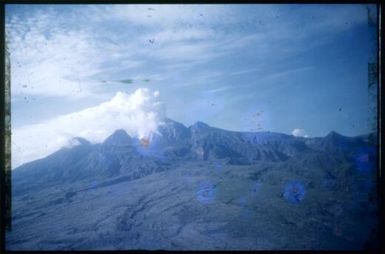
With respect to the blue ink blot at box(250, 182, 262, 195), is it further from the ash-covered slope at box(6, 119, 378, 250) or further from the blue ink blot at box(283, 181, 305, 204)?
the blue ink blot at box(283, 181, 305, 204)

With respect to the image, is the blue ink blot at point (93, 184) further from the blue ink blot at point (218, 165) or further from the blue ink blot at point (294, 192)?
the blue ink blot at point (294, 192)

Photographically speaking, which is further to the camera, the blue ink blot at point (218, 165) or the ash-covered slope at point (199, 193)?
the blue ink blot at point (218, 165)

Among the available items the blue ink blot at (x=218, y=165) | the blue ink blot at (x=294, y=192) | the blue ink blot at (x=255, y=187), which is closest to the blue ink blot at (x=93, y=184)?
the blue ink blot at (x=218, y=165)

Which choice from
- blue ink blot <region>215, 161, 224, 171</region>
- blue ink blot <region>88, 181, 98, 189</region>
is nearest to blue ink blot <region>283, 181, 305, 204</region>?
blue ink blot <region>215, 161, 224, 171</region>

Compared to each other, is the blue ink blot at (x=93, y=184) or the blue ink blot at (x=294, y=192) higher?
the blue ink blot at (x=93, y=184)

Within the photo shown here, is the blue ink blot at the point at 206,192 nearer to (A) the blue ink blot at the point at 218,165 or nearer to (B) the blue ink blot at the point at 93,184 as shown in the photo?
(A) the blue ink blot at the point at 218,165

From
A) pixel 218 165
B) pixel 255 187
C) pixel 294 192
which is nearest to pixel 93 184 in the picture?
pixel 218 165

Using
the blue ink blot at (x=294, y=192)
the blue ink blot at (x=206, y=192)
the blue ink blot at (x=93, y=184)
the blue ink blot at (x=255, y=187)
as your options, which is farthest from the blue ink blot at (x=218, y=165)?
the blue ink blot at (x=93, y=184)

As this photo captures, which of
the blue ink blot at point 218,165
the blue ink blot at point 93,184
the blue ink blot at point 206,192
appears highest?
the blue ink blot at point 218,165
